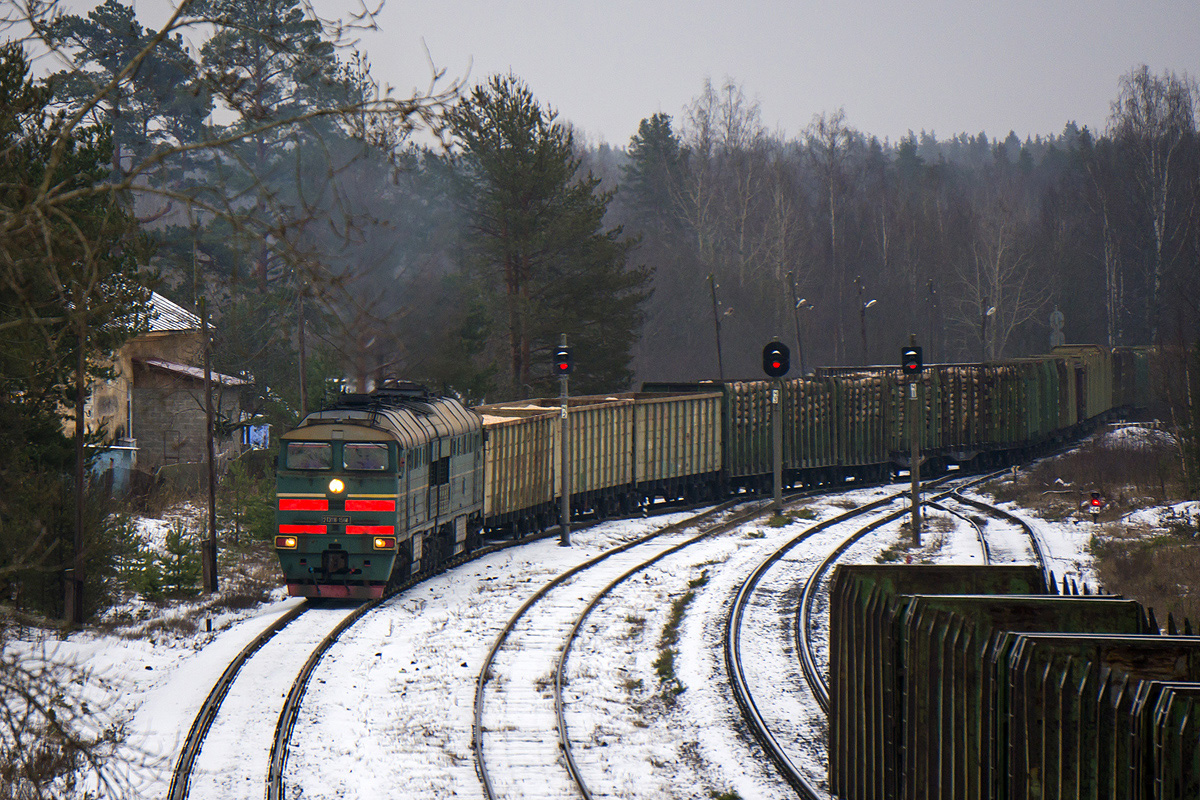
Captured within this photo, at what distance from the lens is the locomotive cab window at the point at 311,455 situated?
1648 cm

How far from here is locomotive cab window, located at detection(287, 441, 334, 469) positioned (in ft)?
54.1

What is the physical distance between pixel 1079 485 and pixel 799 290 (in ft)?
179

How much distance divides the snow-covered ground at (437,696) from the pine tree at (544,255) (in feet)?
72.6

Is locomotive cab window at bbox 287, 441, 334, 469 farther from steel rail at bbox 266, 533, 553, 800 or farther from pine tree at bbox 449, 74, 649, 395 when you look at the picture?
pine tree at bbox 449, 74, 649, 395

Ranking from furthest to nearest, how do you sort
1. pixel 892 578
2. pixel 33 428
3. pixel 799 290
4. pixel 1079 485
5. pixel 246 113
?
pixel 799 290
pixel 1079 485
pixel 33 428
pixel 892 578
pixel 246 113

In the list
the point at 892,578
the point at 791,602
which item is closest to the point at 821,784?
the point at 892,578

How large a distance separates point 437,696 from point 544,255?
3134 centimetres

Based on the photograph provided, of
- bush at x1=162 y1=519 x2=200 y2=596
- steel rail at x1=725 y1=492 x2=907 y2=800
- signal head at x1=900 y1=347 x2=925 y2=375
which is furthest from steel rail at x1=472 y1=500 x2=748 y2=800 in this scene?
signal head at x1=900 y1=347 x2=925 y2=375

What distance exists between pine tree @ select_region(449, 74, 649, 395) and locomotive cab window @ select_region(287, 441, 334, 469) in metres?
23.8

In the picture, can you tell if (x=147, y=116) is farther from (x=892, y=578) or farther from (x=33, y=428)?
(x=33, y=428)

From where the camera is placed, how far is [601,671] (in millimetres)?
13523

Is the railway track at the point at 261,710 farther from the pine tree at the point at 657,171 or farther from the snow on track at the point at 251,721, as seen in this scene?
the pine tree at the point at 657,171

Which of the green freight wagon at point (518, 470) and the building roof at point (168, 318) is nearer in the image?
the green freight wagon at point (518, 470)

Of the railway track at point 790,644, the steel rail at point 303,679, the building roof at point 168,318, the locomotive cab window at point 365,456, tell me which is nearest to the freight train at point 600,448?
the locomotive cab window at point 365,456
